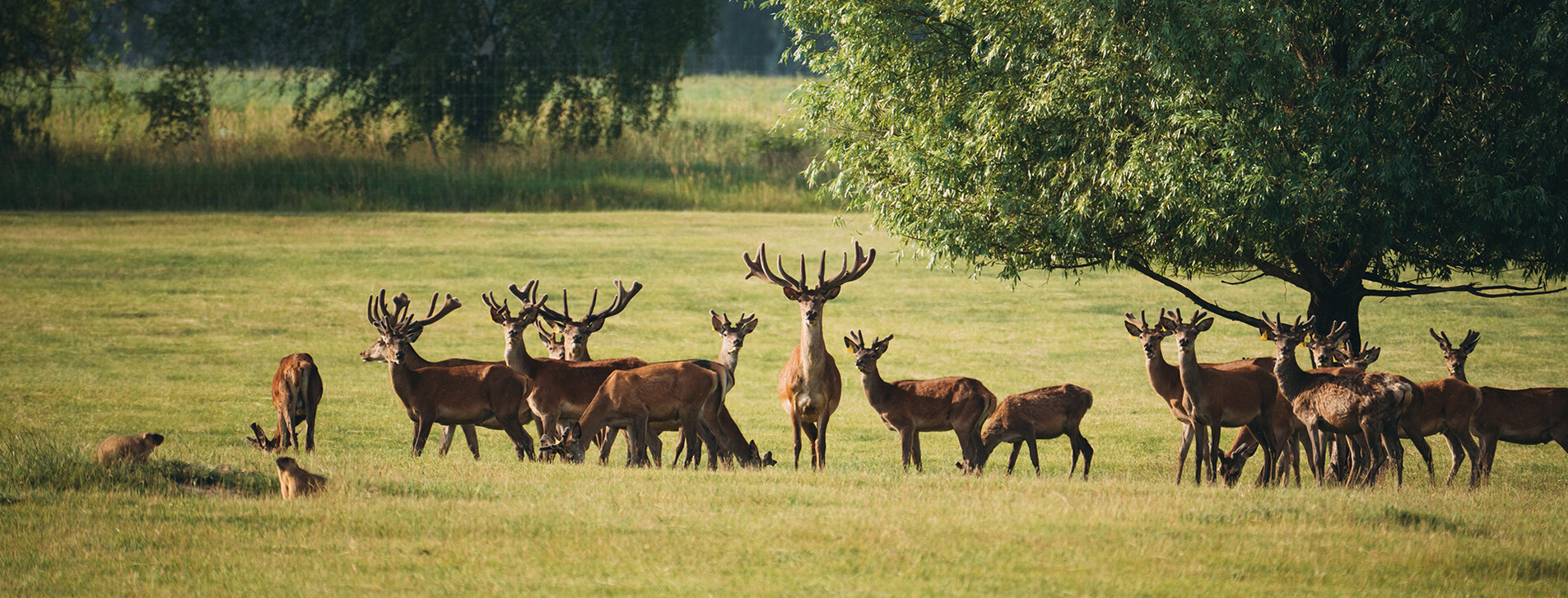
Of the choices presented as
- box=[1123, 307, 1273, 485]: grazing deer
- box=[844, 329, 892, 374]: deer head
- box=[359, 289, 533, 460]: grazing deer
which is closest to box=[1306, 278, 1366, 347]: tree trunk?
box=[1123, 307, 1273, 485]: grazing deer

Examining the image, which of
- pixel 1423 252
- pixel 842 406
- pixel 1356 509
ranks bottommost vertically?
pixel 842 406

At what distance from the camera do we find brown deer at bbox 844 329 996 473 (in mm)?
14383

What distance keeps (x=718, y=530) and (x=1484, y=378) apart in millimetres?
18650

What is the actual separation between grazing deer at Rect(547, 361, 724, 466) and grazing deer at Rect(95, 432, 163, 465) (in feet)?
11.4

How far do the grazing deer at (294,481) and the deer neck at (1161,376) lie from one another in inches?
314

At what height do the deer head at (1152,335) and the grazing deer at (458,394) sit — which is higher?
the deer head at (1152,335)

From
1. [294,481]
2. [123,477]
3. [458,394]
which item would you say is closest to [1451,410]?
[458,394]

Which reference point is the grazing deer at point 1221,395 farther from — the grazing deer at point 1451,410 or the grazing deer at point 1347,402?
the grazing deer at point 1451,410

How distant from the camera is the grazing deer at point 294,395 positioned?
14219mm

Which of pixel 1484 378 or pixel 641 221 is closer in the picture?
pixel 1484 378

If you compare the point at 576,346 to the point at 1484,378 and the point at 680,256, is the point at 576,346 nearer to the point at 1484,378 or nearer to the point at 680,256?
the point at 1484,378

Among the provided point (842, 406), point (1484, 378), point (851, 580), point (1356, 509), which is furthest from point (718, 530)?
point (1484, 378)

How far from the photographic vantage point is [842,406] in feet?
74.2

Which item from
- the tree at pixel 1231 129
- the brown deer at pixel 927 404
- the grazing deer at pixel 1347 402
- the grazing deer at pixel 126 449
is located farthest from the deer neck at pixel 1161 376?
the grazing deer at pixel 126 449
